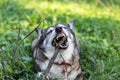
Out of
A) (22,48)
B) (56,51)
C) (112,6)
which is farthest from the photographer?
(112,6)

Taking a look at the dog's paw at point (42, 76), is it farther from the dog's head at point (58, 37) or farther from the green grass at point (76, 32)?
the dog's head at point (58, 37)

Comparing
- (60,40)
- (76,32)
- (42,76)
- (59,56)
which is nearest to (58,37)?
(60,40)

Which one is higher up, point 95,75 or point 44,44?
point 44,44

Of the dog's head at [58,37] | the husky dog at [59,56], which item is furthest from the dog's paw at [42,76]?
the dog's head at [58,37]

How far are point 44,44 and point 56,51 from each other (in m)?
0.39

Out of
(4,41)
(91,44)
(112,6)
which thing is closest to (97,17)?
(112,6)

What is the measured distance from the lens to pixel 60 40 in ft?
20.3

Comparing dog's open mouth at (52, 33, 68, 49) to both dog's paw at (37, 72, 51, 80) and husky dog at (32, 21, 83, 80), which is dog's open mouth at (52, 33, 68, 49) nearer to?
husky dog at (32, 21, 83, 80)

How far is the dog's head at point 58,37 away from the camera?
20.3 ft

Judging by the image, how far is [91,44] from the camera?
7.57 meters

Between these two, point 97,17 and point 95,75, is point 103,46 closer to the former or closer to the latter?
point 95,75

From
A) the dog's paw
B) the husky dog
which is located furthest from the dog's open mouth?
the dog's paw

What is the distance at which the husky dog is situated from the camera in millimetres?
6258

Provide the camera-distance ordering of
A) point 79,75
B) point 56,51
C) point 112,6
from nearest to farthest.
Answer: point 56,51 < point 79,75 < point 112,6
